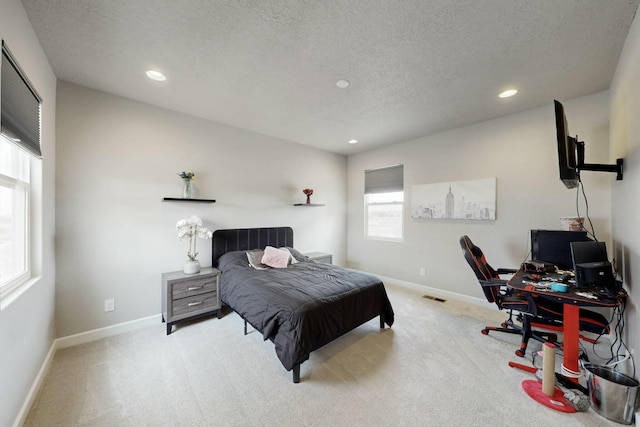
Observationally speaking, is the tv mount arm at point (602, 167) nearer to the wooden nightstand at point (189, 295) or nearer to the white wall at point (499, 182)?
the white wall at point (499, 182)

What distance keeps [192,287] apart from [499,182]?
4.18 meters

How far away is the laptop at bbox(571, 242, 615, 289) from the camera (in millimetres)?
1839

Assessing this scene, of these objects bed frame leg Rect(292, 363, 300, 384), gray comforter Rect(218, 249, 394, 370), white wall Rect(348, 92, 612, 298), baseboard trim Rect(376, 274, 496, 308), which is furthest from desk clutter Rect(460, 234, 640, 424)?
bed frame leg Rect(292, 363, 300, 384)

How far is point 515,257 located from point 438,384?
222 centimetres

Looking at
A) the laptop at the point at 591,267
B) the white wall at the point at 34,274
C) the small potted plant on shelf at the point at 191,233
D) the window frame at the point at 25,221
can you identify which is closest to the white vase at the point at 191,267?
the small potted plant on shelf at the point at 191,233

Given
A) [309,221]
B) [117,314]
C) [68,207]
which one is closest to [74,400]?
[117,314]

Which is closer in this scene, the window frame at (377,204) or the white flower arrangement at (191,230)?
the white flower arrangement at (191,230)

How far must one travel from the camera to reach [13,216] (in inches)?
69.0

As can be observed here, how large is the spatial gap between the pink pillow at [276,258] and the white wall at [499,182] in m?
2.14

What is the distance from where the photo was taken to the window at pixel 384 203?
448cm

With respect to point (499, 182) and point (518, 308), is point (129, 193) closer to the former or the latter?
point (518, 308)

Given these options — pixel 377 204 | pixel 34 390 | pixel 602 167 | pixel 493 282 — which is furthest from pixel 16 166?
pixel 602 167

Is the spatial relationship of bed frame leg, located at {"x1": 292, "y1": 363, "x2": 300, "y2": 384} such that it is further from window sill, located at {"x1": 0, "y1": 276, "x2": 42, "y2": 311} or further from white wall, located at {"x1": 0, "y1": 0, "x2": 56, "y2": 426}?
window sill, located at {"x1": 0, "y1": 276, "x2": 42, "y2": 311}

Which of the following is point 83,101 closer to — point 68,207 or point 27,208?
point 68,207
